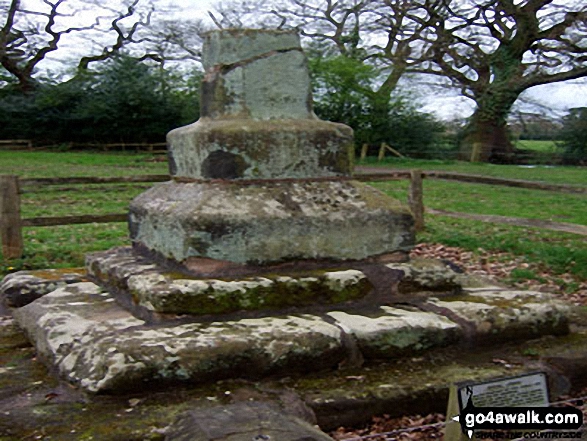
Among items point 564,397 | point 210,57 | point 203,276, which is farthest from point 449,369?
point 210,57

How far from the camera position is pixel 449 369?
3432 millimetres

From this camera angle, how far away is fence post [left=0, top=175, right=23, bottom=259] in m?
7.00

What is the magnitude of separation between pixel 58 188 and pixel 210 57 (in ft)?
35.6

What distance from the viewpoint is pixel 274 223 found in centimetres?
385

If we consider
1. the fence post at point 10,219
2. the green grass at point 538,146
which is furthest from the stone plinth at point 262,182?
the green grass at point 538,146

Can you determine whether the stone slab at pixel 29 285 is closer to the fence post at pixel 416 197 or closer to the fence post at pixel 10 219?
the fence post at pixel 10 219

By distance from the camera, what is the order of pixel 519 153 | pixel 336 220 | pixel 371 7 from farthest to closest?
pixel 519 153, pixel 371 7, pixel 336 220

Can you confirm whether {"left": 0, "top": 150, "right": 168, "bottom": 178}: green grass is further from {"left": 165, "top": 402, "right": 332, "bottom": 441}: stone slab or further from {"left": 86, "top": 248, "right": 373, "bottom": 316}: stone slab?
{"left": 165, "top": 402, "right": 332, "bottom": 441}: stone slab

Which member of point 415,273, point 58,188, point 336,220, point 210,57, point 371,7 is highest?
point 371,7

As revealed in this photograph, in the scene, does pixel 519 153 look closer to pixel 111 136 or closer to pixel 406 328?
pixel 111 136

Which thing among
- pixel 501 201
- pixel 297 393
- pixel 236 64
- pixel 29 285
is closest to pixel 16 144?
pixel 501 201

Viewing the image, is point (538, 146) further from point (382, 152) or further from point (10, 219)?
point (10, 219)

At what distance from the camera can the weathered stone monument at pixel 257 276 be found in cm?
322

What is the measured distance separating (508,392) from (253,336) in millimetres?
1329
